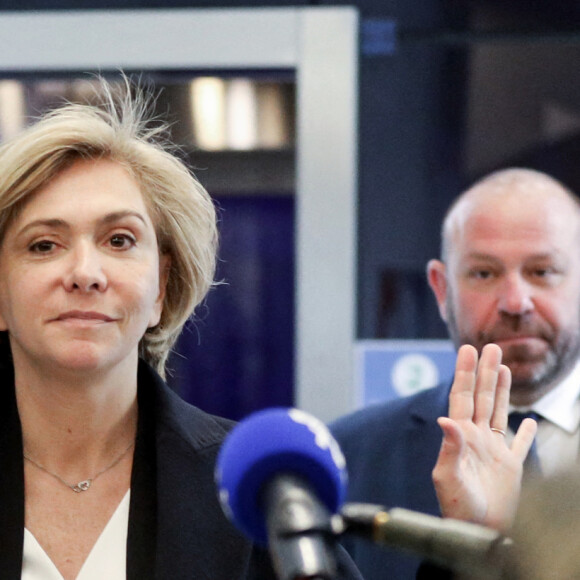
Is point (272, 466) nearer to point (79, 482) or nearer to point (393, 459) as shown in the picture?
point (79, 482)

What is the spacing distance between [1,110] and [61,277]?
1408 millimetres

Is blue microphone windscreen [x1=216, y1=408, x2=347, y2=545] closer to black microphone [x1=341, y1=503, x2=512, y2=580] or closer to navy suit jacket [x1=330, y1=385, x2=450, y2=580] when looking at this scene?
black microphone [x1=341, y1=503, x2=512, y2=580]

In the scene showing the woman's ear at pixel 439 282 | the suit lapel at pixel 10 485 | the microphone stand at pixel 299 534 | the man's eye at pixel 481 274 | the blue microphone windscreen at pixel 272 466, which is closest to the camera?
the microphone stand at pixel 299 534

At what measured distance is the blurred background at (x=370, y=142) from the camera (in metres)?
3.17

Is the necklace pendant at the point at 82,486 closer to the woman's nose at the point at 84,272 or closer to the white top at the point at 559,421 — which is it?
the woman's nose at the point at 84,272

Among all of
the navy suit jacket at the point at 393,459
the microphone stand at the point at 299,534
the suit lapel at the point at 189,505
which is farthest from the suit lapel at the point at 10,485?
the microphone stand at the point at 299,534

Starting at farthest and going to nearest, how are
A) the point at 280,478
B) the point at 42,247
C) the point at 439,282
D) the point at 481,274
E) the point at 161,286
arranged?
the point at 439,282
the point at 481,274
the point at 161,286
the point at 42,247
the point at 280,478

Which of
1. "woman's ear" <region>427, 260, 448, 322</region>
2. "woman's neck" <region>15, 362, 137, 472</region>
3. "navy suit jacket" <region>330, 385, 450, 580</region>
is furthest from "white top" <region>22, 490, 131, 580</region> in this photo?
"woman's ear" <region>427, 260, 448, 322</region>

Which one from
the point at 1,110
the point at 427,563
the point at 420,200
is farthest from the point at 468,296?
the point at 1,110

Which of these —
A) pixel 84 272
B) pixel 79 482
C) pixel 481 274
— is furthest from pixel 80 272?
pixel 481 274

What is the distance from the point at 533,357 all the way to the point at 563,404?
130 mm

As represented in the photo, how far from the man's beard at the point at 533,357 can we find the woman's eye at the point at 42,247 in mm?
1080

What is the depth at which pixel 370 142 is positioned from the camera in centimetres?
321

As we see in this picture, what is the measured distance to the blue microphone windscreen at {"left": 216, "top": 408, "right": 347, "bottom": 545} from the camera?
3.59 ft
